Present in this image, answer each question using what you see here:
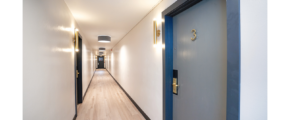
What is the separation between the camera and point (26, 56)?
3.13 ft

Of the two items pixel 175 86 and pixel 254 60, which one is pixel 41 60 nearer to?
pixel 175 86

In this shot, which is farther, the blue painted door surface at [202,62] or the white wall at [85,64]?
the white wall at [85,64]

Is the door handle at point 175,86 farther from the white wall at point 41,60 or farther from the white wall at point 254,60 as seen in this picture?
the white wall at point 41,60

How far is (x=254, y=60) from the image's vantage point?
801 millimetres

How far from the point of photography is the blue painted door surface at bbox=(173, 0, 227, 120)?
109cm

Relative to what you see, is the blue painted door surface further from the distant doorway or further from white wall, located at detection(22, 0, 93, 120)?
the distant doorway

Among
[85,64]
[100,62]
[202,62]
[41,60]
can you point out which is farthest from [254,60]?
[100,62]

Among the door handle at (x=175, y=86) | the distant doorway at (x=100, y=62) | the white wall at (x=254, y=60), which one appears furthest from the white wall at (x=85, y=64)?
A: the distant doorway at (x=100, y=62)

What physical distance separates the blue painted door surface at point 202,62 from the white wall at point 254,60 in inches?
8.1

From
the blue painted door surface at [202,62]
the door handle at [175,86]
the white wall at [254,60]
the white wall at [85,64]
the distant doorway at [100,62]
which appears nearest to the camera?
the white wall at [254,60]

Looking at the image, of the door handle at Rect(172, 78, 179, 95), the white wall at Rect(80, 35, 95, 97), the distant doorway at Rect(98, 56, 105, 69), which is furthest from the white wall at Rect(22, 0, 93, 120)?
the distant doorway at Rect(98, 56, 105, 69)

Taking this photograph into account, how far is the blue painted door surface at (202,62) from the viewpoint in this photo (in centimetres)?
109

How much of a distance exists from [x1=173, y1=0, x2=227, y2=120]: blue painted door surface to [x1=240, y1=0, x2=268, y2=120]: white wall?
21cm
